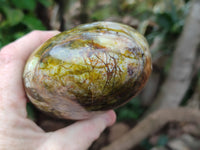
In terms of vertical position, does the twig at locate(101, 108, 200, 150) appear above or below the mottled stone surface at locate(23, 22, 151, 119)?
below

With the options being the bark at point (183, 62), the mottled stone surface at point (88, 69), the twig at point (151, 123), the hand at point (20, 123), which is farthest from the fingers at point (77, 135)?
the bark at point (183, 62)

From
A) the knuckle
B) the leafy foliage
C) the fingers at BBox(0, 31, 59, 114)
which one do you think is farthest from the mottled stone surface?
the leafy foliage

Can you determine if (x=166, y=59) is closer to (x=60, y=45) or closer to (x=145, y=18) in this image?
(x=145, y=18)

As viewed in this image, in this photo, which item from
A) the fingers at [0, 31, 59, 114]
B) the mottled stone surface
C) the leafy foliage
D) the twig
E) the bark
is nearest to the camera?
the mottled stone surface

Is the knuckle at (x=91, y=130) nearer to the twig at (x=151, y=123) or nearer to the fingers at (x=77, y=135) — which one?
the fingers at (x=77, y=135)

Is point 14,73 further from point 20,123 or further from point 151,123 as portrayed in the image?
point 151,123

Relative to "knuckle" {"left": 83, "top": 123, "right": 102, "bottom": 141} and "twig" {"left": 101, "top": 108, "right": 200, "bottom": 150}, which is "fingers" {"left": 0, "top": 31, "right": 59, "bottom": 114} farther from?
"twig" {"left": 101, "top": 108, "right": 200, "bottom": 150}

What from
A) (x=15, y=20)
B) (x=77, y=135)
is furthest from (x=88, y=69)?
(x=15, y=20)
